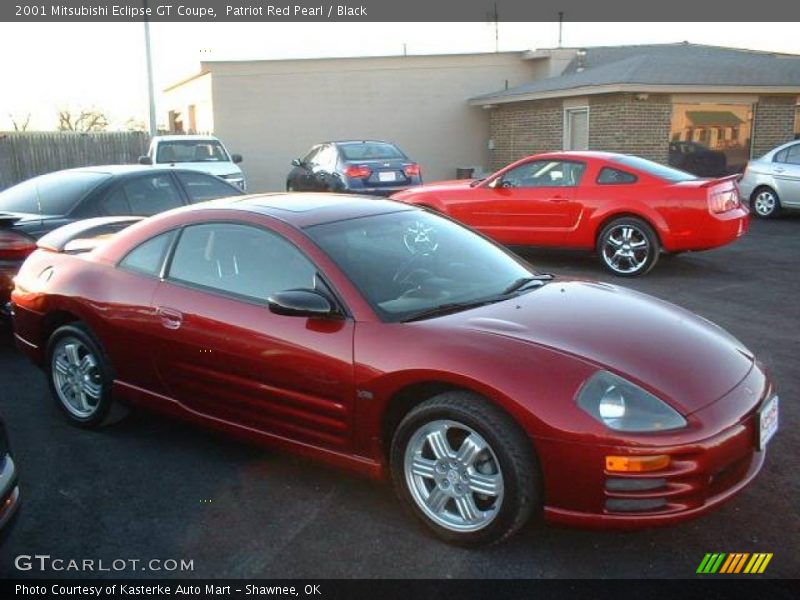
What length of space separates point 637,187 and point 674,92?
30.6 feet

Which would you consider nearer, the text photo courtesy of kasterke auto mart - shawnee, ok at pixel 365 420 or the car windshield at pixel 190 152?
the text photo courtesy of kasterke auto mart - shawnee, ok at pixel 365 420

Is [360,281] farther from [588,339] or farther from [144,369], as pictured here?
[144,369]

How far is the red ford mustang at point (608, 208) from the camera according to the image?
9125 mm

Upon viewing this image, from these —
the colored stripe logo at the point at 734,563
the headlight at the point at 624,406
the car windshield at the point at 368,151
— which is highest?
the car windshield at the point at 368,151

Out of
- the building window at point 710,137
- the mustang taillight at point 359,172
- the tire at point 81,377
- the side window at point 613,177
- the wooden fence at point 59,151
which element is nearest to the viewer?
the tire at point 81,377

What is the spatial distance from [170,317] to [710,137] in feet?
54.6

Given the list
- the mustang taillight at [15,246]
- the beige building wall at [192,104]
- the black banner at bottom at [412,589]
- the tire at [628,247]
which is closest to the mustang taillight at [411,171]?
the tire at [628,247]

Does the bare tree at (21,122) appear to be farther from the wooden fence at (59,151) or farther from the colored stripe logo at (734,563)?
the colored stripe logo at (734,563)

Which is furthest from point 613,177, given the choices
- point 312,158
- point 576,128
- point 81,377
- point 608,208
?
point 576,128

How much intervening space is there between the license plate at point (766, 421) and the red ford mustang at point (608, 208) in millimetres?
5884

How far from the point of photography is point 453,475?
11.2 feet

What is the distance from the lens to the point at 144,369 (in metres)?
4.46

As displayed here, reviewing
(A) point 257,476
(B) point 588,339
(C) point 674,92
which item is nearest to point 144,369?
(A) point 257,476

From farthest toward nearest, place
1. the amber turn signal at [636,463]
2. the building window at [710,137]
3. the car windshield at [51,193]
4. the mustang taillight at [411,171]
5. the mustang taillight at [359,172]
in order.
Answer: the building window at [710,137], the mustang taillight at [411,171], the mustang taillight at [359,172], the car windshield at [51,193], the amber turn signal at [636,463]
